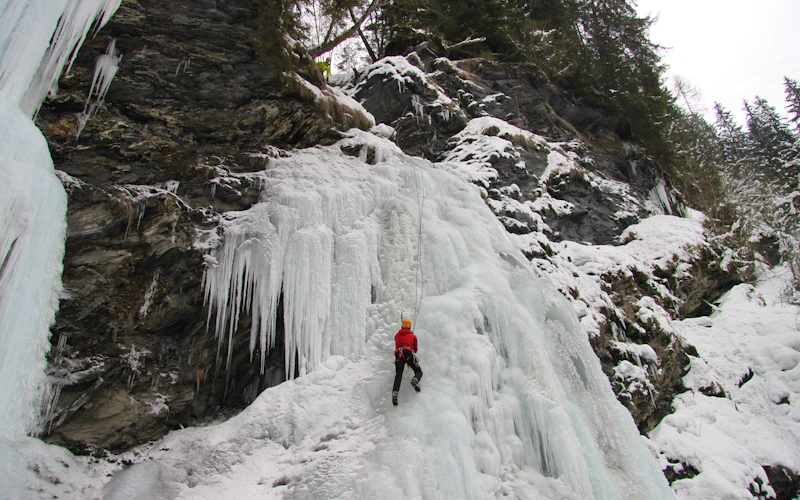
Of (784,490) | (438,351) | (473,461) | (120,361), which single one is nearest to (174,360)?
A: (120,361)

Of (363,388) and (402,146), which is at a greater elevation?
(402,146)

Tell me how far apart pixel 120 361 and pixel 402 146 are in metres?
8.32

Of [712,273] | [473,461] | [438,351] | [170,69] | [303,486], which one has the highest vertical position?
[170,69]

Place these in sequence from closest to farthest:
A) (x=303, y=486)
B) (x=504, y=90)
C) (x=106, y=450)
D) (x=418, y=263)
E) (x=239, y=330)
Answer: (x=303, y=486) < (x=106, y=450) < (x=239, y=330) < (x=418, y=263) < (x=504, y=90)

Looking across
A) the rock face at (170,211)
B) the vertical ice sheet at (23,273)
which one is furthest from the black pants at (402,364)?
the vertical ice sheet at (23,273)

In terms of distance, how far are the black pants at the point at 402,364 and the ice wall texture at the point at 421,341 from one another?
0.19m

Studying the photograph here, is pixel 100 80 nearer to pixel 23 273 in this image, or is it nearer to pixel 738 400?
pixel 23 273

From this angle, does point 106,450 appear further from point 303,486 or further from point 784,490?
point 784,490

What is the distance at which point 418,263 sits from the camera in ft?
19.9

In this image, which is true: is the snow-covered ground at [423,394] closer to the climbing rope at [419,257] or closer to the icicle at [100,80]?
the climbing rope at [419,257]

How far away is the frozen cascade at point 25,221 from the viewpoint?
11.7 ft

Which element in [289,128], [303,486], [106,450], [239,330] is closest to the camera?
[303,486]

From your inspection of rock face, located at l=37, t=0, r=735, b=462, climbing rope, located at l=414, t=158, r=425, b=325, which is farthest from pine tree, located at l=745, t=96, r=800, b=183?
climbing rope, located at l=414, t=158, r=425, b=325

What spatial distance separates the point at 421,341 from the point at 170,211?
384 cm
